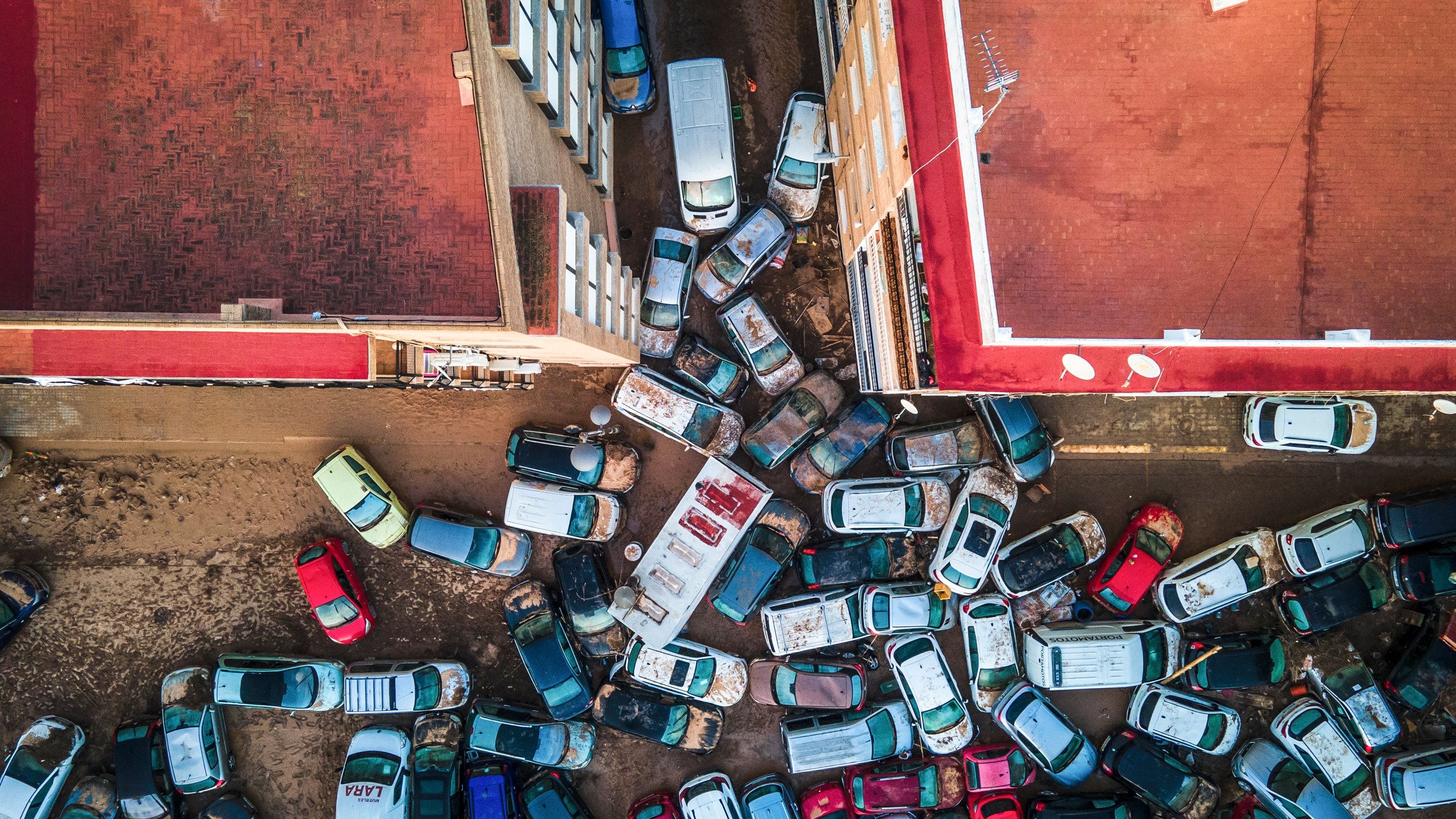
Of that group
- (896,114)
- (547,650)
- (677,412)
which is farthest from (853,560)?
(896,114)

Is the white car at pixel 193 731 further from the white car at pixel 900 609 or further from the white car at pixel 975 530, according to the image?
→ the white car at pixel 975 530

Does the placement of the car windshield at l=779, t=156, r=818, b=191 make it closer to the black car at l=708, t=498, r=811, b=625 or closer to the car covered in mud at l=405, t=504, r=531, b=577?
the black car at l=708, t=498, r=811, b=625

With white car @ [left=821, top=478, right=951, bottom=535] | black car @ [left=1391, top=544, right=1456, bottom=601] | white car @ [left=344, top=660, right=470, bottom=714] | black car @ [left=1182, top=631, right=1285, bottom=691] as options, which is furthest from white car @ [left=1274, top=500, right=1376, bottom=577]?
white car @ [left=344, top=660, right=470, bottom=714]

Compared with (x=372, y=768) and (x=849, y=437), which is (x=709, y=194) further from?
(x=372, y=768)

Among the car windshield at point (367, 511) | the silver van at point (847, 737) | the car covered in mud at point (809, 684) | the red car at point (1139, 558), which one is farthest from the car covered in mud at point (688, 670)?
Result: the red car at point (1139, 558)

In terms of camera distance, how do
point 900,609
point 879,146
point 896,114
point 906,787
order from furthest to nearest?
1. point 906,787
2. point 900,609
3. point 879,146
4. point 896,114

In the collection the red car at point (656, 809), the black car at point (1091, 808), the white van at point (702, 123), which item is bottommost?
the black car at point (1091, 808)
